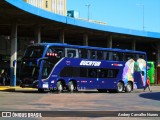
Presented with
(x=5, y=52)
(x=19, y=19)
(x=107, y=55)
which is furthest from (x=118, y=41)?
(x=107, y=55)

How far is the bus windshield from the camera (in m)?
32.1

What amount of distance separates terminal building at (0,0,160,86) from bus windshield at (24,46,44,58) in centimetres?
468

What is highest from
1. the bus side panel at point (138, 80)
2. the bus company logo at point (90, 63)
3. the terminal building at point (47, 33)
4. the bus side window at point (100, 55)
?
the terminal building at point (47, 33)

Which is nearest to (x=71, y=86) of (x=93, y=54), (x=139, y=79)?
(x=93, y=54)

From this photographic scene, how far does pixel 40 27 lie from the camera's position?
49.3m

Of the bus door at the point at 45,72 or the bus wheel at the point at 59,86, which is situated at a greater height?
the bus door at the point at 45,72

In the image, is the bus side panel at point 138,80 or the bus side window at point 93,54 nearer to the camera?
the bus side window at point 93,54

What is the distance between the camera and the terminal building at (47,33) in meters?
41.7

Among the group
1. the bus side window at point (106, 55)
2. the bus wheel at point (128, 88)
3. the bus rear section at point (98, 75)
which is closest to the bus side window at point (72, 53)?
the bus rear section at point (98, 75)

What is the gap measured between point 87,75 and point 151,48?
38.7 metres

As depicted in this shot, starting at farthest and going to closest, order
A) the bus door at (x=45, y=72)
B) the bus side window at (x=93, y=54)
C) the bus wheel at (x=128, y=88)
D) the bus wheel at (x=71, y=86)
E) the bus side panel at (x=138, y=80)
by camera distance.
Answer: the bus side panel at (x=138, y=80) → the bus wheel at (x=128, y=88) → the bus side window at (x=93, y=54) → the bus wheel at (x=71, y=86) → the bus door at (x=45, y=72)

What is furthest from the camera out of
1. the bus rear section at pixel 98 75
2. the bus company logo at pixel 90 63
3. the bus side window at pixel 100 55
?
the bus side window at pixel 100 55

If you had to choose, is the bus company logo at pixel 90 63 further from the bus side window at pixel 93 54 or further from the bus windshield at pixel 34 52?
the bus windshield at pixel 34 52

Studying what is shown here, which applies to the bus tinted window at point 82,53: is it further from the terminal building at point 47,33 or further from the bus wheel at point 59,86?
the terminal building at point 47,33
